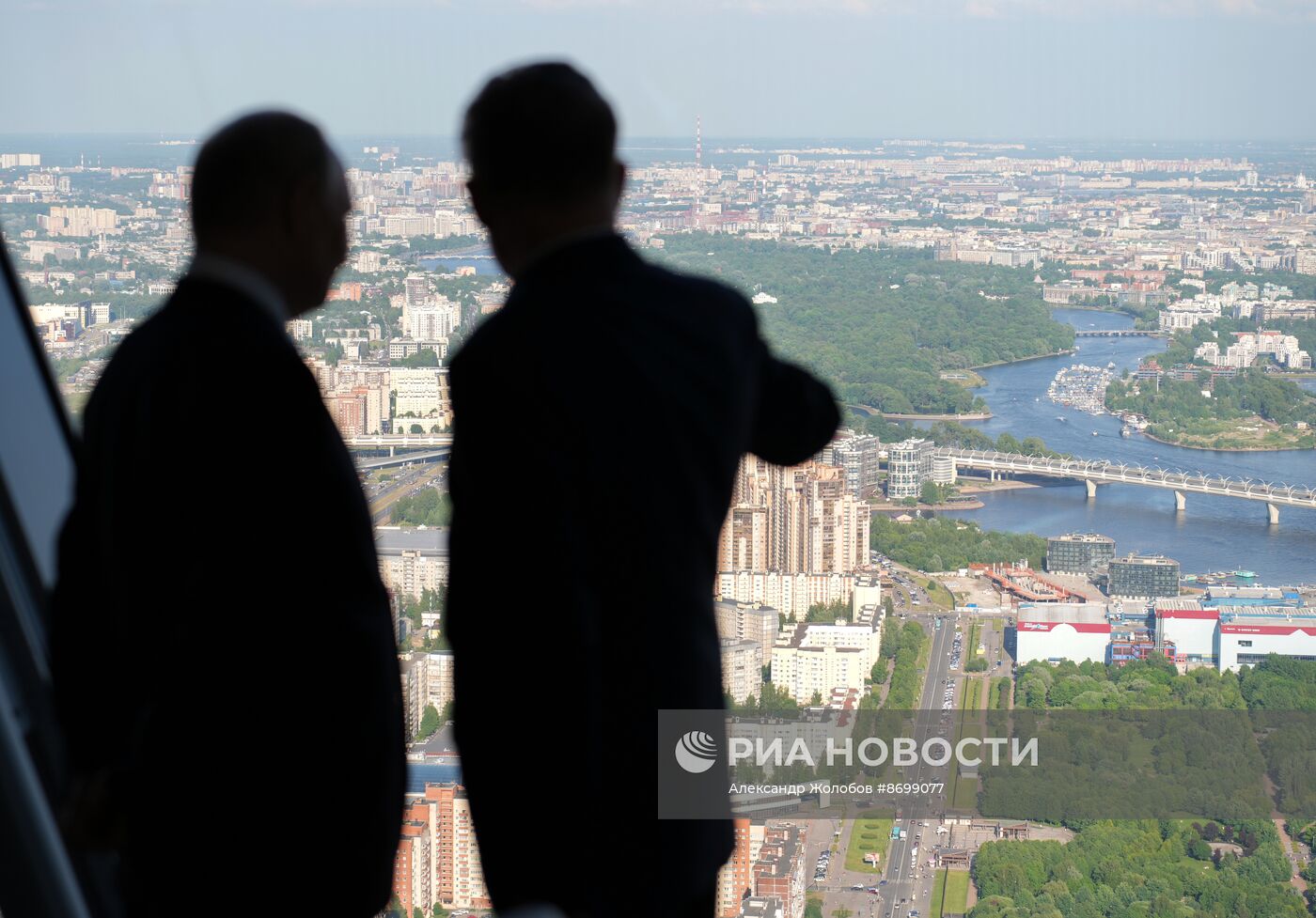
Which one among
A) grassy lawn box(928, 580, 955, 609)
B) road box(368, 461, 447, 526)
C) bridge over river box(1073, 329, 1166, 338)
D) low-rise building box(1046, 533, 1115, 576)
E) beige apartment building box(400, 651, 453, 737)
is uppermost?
road box(368, 461, 447, 526)

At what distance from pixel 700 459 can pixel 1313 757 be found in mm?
2514

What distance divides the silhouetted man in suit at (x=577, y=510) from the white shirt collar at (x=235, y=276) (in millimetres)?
135

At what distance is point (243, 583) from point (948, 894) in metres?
1.86

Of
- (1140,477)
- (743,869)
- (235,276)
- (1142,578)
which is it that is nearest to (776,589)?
(743,869)

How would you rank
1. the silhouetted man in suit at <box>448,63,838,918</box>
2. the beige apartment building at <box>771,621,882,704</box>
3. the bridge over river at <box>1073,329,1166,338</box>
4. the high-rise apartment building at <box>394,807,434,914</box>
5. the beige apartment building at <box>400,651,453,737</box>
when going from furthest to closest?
the bridge over river at <box>1073,329,1166,338</box>
the beige apartment building at <box>771,621,882,704</box>
the high-rise apartment building at <box>394,807,434,914</box>
the beige apartment building at <box>400,651,453,737</box>
the silhouetted man in suit at <box>448,63,838,918</box>

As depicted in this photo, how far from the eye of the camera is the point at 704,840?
0.76 m

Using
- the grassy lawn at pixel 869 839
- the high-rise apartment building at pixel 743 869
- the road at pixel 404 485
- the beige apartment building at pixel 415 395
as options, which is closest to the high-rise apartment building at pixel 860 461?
the grassy lawn at pixel 869 839

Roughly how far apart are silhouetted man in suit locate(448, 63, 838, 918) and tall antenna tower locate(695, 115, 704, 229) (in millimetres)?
1374

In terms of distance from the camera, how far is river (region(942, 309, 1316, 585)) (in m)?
4.08

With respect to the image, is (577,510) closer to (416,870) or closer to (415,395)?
(416,870)

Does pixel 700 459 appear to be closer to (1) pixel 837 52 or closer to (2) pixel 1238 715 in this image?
(1) pixel 837 52

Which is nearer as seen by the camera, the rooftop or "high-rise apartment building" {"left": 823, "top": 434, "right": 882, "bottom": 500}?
the rooftop

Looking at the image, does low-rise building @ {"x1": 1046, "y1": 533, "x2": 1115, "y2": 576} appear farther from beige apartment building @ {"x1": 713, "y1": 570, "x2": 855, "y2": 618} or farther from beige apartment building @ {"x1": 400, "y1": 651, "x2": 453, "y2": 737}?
beige apartment building @ {"x1": 400, "y1": 651, "x2": 453, "y2": 737}

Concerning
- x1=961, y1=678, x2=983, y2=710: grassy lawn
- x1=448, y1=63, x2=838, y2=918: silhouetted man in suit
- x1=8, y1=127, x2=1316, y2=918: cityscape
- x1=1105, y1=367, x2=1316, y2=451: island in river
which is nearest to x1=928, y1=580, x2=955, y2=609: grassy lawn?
x1=8, y1=127, x2=1316, y2=918: cityscape
